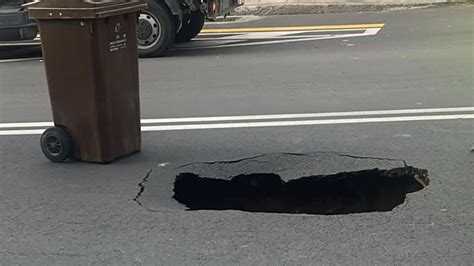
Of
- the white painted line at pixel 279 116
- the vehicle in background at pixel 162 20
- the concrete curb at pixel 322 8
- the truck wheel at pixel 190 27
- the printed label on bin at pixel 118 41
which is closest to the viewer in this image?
the printed label on bin at pixel 118 41

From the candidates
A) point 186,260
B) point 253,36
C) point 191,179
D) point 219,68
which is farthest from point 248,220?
point 253,36

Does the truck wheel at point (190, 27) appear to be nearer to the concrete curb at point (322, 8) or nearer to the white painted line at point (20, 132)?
the concrete curb at point (322, 8)

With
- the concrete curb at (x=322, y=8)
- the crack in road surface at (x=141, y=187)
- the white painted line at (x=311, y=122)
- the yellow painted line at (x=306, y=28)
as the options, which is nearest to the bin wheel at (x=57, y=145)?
the crack in road surface at (x=141, y=187)

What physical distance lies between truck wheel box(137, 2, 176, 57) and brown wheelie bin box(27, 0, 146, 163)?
4.71 metres

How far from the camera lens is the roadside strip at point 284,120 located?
648cm

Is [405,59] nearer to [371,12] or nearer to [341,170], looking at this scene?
[341,170]

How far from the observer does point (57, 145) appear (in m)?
5.50

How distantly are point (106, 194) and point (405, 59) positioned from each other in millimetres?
5875

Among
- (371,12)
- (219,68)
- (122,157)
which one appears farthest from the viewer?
(371,12)

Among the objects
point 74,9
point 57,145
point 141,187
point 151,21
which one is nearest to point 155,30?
point 151,21

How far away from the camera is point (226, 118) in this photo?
6.74m

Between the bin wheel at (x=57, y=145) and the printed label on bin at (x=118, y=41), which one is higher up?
the printed label on bin at (x=118, y=41)

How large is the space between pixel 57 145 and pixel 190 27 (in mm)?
6912

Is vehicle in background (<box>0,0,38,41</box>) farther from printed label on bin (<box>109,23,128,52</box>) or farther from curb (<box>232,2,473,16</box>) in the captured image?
curb (<box>232,2,473,16</box>)
